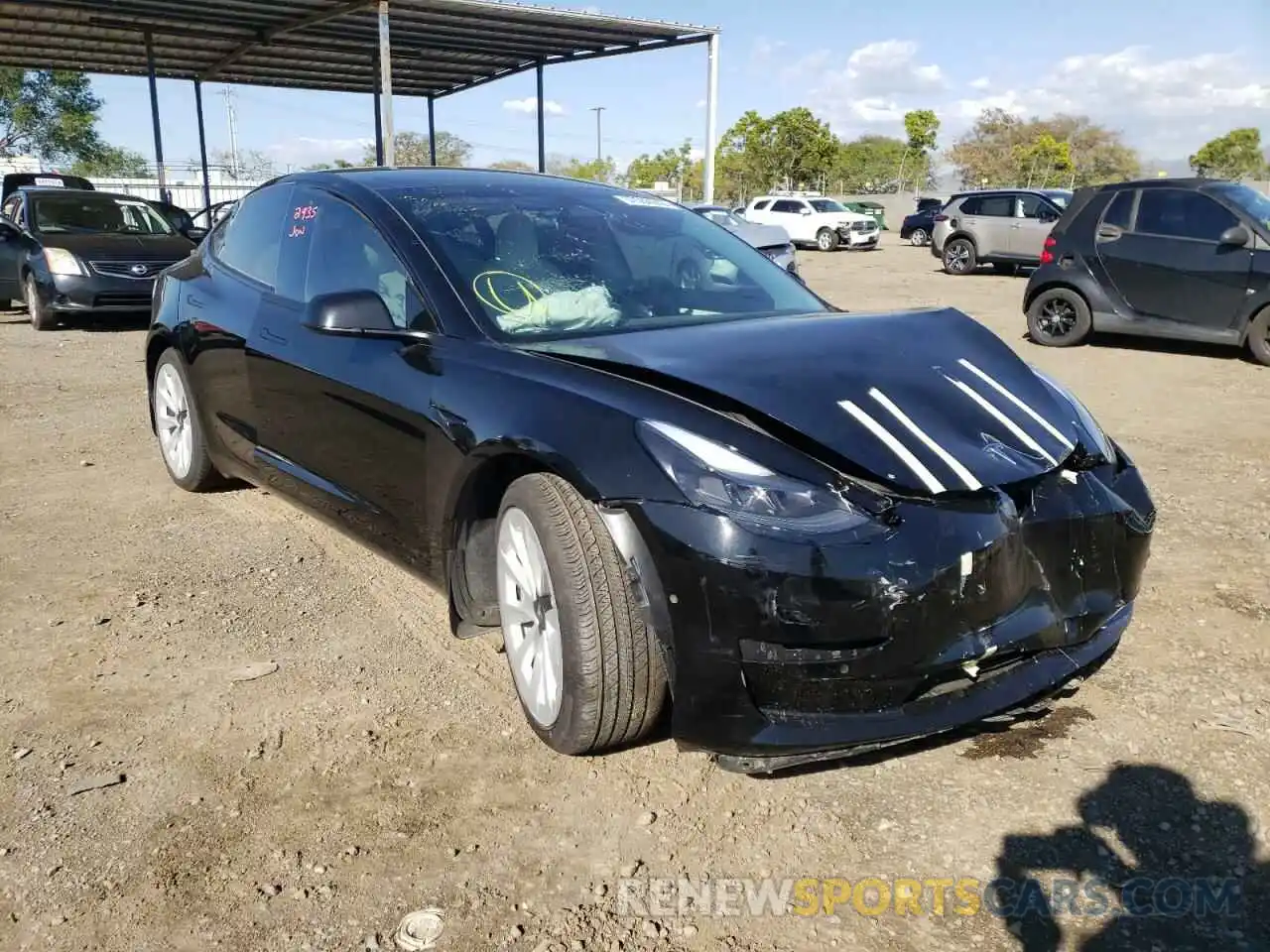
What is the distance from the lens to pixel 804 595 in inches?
81.8

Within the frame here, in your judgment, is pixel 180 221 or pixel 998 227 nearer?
pixel 180 221

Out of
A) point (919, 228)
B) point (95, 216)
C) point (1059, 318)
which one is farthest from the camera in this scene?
point (919, 228)

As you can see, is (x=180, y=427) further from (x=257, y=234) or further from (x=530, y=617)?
(x=530, y=617)

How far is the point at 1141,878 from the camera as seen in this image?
2.14 meters

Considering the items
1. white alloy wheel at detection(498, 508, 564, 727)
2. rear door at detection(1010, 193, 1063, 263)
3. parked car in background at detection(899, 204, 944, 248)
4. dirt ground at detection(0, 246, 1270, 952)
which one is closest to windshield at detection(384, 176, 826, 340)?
white alloy wheel at detection(498, 508, 564, 727)

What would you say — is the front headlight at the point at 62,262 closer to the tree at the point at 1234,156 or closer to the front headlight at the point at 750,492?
the front headlight at the point at 750,492

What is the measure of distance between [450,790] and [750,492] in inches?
43.2

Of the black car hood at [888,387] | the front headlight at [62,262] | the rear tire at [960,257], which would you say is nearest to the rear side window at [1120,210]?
the black car hood at [888,387]

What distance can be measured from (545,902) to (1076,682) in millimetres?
1439

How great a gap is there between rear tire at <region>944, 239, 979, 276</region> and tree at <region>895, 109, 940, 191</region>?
3597 cm

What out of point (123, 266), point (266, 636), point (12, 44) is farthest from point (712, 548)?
point (12, 44)

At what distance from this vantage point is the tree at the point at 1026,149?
5641 centimetres

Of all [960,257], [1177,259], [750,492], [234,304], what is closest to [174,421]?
[234,304]

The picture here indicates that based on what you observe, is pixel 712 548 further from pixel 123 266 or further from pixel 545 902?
pixel 123 266
